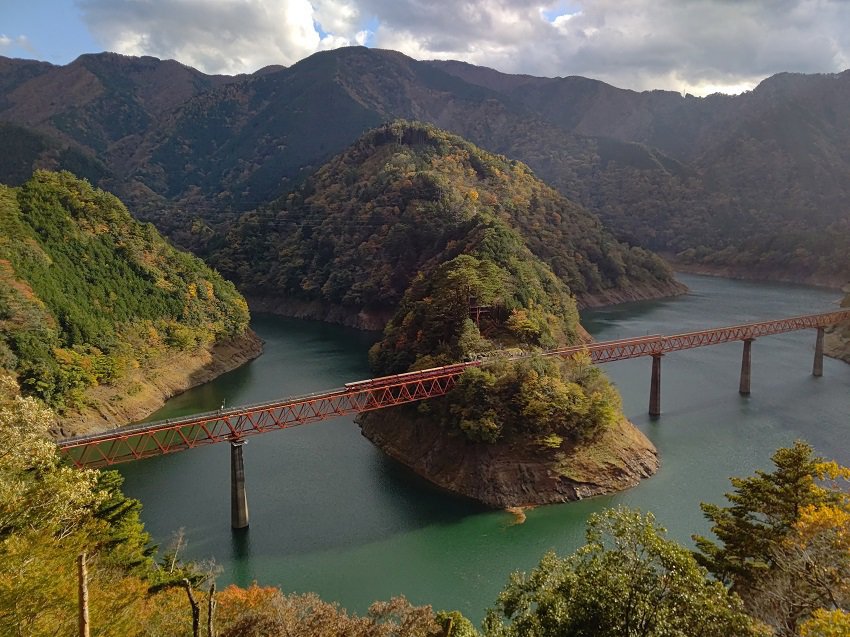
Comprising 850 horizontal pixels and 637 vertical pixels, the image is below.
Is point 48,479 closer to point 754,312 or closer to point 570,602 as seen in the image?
point 570,602

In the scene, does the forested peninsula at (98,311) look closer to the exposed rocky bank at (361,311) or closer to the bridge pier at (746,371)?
the exposed rocky bank at (361,311)

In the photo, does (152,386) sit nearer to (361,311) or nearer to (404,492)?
(404,492)

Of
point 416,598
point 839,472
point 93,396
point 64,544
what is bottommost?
point 416,598

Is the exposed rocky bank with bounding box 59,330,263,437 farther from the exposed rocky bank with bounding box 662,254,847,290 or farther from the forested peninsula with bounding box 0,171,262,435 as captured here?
the exposed rocky bank with bounding box 662,254,847,290

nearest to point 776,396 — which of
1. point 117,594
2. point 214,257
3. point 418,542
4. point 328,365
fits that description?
point 418,542

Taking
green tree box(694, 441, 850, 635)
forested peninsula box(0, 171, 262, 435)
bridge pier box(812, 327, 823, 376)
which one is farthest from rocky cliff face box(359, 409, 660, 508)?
bridge pier box(812, 327, 823, 376)

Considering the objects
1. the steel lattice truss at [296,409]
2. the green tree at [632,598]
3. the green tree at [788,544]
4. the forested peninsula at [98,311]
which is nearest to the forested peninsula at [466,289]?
the steel lattice truss at [296,409]
